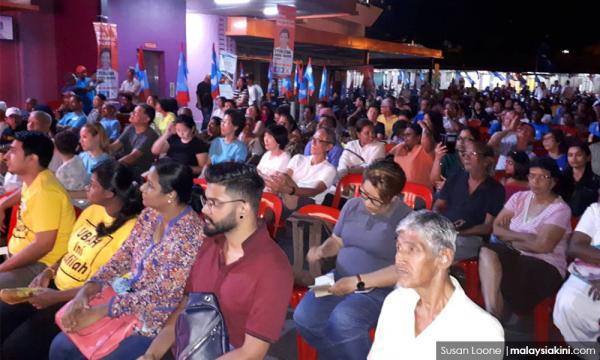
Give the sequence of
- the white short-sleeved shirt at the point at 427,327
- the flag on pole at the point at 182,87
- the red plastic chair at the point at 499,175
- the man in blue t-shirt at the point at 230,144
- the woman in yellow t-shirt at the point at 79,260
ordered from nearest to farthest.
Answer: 1. the white short-sleeved shirt at the point at 427,327
2. the woman in yellow t-shirt at the point at 79,260
3. the red plastic chair at the point at 499,175
4. the man in blue t-shirt at the point at 230,144
5. the flag on pole at the point at 182,87

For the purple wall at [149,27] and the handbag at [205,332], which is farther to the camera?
the purple wall at [149,27]

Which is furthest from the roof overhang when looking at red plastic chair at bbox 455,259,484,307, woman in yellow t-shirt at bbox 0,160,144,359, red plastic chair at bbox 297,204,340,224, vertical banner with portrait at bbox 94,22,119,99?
woman in yellow t-shirt at bbox 0,160,144,359

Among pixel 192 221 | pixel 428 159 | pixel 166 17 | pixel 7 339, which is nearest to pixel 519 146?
pixel 428 159

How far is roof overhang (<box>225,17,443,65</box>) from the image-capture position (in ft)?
62.0

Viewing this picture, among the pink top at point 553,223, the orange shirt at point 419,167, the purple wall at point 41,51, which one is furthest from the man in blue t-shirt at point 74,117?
the pink top at point 553,223

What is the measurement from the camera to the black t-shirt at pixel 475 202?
4688 mm

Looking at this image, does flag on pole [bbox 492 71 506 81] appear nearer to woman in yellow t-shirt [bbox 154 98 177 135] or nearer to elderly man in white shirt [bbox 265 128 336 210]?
woman in yellow t-shirt [bbox 154 98 177 135]

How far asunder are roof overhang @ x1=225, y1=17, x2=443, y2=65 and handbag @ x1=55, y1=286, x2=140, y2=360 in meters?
16.7

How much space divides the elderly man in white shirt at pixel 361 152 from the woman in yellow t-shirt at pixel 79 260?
351cm

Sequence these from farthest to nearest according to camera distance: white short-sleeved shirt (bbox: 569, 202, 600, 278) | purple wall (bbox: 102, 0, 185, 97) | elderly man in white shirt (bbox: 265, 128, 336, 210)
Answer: purple wall (bbox: 102, 0, 185, 97) < elderly man in white shirt (bbox: 265, 128, 336, 210) < white short-sleeved shirt (bbox: 569, 202, 600, 278)

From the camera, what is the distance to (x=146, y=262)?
2.90 metres

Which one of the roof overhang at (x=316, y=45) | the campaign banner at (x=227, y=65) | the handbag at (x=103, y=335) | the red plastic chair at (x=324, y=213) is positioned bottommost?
the handbag at (x=103, y=335)

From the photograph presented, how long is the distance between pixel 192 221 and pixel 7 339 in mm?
1362

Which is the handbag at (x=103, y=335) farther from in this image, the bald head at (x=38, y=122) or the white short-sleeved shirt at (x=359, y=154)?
the bald head at (x=38, y=122)
